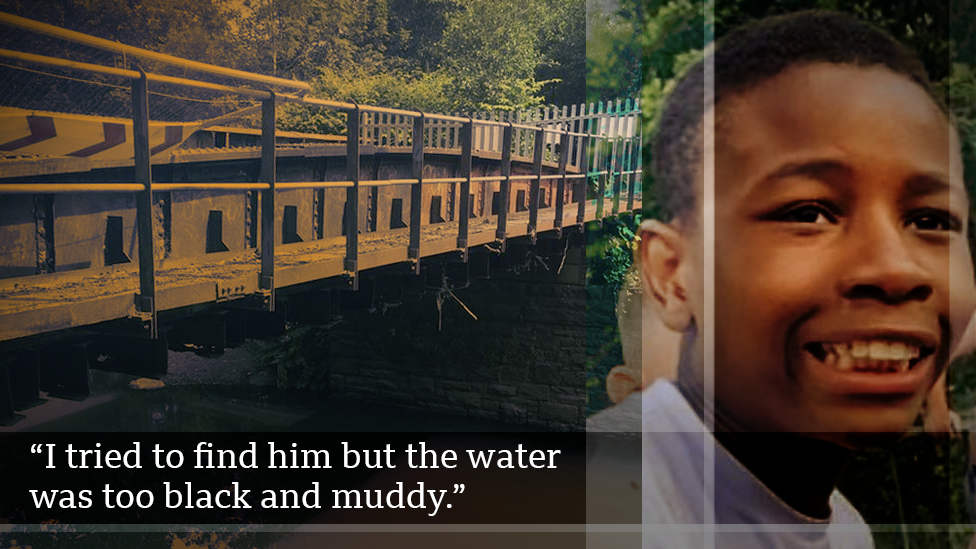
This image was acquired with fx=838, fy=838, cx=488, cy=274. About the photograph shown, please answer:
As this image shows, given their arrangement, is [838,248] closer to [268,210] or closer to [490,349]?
[268,210]

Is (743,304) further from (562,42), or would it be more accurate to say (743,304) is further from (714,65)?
(562,42)

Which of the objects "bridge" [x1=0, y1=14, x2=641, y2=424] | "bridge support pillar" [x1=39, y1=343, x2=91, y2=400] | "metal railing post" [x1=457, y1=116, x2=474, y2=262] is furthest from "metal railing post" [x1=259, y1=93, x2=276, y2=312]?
"metal railing post" [x1=457, y1=116, x2=474, y2=262]

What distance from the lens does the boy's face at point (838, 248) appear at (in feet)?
4.37

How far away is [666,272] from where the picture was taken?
1.48 m

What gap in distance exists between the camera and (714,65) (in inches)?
57.4

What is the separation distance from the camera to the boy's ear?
146 centimetres

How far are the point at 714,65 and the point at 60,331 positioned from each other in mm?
3360

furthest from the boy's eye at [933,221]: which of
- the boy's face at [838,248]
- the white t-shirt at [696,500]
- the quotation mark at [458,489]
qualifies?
the quotation mark at [458,489]

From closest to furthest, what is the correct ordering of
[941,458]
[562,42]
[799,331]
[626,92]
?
1. [799,331]
2. [941,458]
3. [626,92]
4. [562,42]

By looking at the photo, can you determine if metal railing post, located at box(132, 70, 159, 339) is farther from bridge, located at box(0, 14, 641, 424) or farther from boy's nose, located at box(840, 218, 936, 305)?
boy's nose, located at box(840, 218, 936, 305)

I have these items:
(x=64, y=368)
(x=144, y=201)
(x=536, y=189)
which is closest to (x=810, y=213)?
(x=144, y=201)

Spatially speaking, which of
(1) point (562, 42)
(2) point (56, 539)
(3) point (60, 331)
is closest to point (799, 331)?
(3) point (60, 331)

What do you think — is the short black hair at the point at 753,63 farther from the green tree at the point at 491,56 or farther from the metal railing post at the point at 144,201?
the green tree at the point at 491,56

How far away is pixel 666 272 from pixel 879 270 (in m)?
0.34
